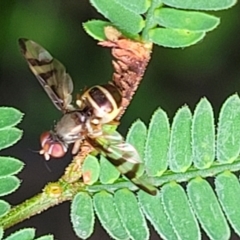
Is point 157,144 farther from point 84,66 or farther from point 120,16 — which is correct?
point 84,66

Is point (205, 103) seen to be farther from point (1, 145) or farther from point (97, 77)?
point (97, 77)

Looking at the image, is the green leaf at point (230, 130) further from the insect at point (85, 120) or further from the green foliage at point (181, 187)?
the insect at point (85, 120)

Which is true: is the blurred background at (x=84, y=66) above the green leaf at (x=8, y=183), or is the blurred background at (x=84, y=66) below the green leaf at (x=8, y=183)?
below

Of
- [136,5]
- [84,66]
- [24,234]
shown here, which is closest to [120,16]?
[136,5]

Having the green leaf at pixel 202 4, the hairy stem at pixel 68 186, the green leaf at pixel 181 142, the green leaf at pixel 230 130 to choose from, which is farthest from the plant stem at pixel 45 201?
the green leaf at pixel 202 4

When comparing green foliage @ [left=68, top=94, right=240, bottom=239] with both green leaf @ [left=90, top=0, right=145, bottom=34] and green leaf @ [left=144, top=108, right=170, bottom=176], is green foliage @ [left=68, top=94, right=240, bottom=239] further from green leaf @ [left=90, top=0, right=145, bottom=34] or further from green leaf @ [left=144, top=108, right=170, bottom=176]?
green leaf @ [left=90, top=0, right=145, bottom=34]

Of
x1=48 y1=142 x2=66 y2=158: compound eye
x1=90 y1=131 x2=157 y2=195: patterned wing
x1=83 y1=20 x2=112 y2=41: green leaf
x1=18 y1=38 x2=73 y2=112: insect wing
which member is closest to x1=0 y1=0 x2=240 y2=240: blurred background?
x1=18 y1=38 x2=73 y2=112: insect wing
